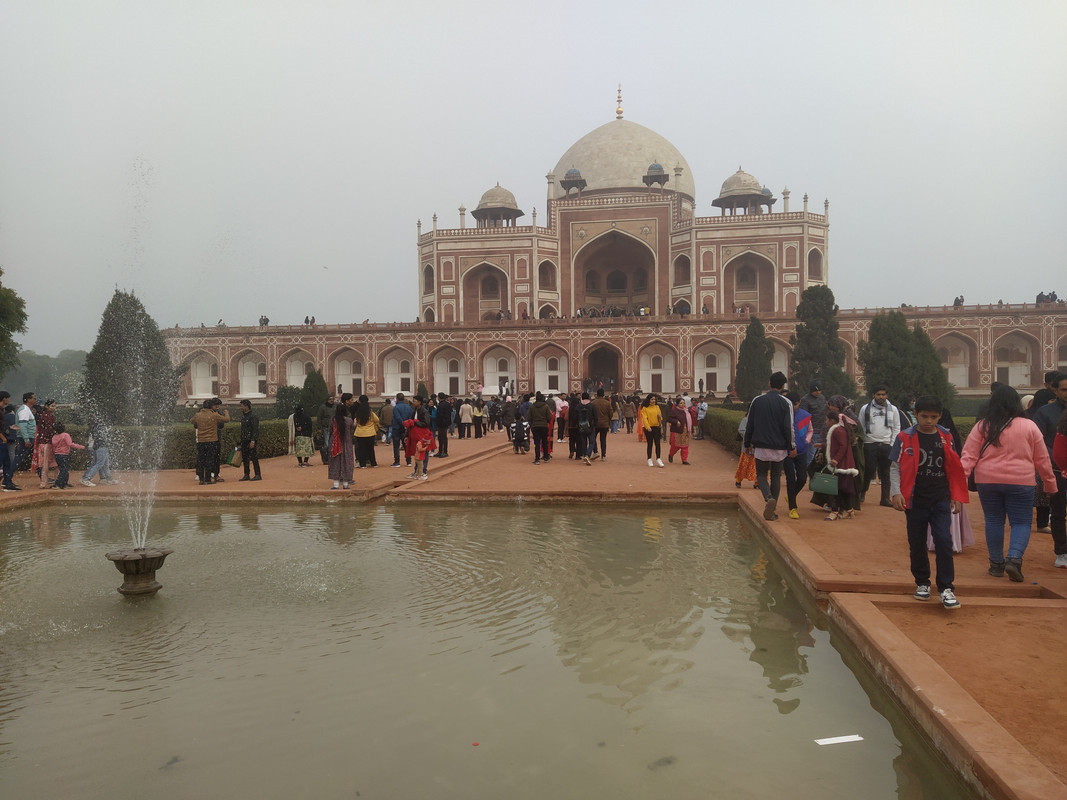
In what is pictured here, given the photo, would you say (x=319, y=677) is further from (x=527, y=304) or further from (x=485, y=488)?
(x=527, y=304)

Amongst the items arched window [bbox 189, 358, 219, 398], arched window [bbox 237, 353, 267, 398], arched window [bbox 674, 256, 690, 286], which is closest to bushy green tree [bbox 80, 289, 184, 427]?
arched window [bbox 237, 353, 267, 398]

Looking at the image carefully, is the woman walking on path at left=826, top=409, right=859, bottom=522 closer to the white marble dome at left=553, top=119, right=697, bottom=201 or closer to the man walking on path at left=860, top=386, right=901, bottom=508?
the man walking on path at left=860, top=386, right=901, bottom=508

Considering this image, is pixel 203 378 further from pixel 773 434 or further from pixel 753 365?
pixel 773 434

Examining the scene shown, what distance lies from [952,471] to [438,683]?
8.50ft

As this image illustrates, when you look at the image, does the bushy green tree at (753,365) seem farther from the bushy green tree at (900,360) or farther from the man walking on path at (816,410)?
the man walking on path at (816,410)

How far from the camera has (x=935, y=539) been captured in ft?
12.5

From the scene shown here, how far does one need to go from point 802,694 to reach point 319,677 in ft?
6.20

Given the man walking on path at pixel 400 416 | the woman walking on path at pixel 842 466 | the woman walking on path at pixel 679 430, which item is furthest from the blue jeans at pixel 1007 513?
the man walking on path at pixel 400 416

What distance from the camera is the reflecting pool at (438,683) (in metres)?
2.44

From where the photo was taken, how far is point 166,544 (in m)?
5.95

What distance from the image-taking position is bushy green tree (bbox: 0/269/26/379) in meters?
19.7

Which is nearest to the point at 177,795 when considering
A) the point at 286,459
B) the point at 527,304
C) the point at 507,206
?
the point at 286,459

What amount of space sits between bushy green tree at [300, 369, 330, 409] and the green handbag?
13183mm

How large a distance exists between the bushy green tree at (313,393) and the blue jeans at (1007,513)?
15016 mm
